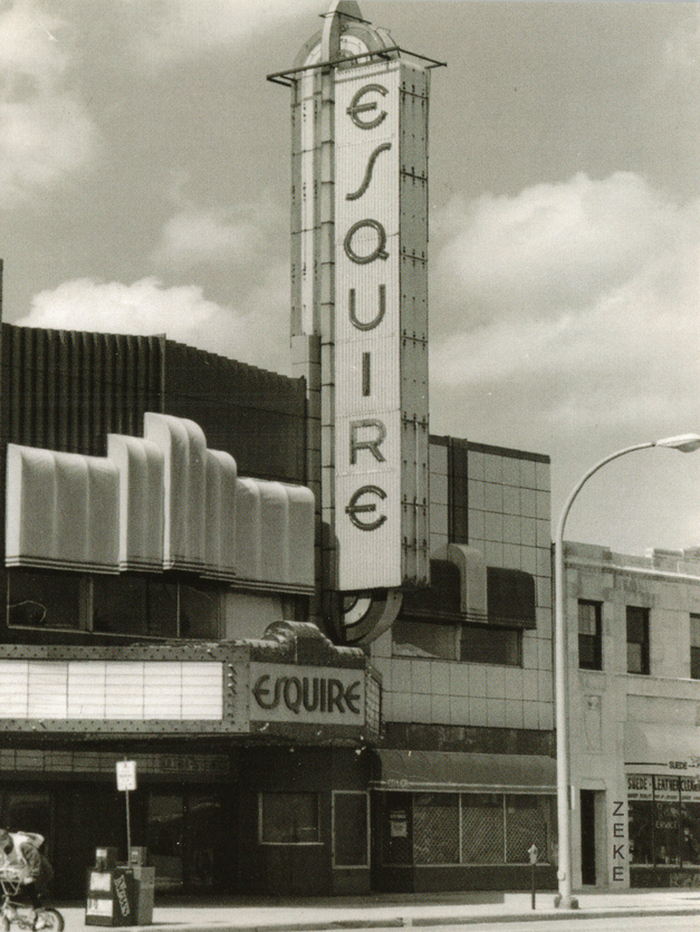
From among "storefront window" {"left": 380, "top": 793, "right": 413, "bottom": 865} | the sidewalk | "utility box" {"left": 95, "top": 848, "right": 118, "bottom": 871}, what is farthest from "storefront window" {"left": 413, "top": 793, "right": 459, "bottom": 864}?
"utility box" {"left": 95, "top": 848, "right": 118, "bottom": 871}

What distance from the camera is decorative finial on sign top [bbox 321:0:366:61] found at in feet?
131

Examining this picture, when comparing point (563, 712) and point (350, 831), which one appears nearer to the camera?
point (563, 712)

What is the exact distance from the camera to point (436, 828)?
40.4 m

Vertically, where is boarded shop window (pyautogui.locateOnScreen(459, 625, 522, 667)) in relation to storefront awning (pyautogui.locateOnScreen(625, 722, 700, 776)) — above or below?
above

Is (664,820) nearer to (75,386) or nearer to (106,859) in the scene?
(75,386)

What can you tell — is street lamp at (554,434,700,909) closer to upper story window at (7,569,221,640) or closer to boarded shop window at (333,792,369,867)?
boarded shop window at (333,792,369,867)

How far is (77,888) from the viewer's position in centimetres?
3503

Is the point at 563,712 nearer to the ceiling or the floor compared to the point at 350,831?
nearer to the ceiling

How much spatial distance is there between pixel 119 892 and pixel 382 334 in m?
13.9

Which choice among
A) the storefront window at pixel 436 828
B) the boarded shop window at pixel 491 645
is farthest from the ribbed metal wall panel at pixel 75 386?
the storefront window at pixel 436 828

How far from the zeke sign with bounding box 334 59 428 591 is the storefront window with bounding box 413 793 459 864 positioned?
5.41 metres

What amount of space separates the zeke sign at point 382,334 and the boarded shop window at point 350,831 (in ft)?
13.8

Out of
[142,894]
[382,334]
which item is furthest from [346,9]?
[142,894]

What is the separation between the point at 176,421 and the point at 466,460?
8.91m
